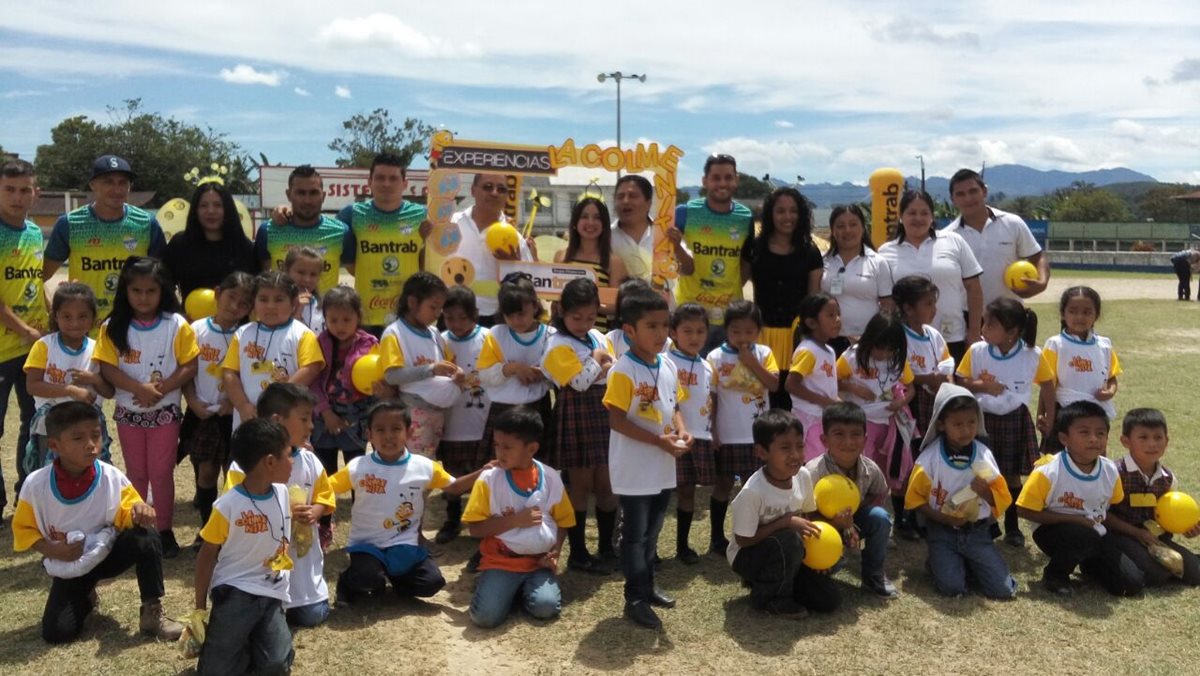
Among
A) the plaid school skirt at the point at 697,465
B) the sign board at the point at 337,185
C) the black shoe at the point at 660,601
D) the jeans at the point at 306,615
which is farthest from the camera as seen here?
the sign board at the point at 337,185

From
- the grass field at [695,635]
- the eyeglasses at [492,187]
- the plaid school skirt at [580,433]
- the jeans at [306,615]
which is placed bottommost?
the grass field at [695,635]

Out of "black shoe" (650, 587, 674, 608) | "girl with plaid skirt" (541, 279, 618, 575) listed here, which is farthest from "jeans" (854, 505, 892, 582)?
"girl with plaid skirt" (541, 279, 618, 575)

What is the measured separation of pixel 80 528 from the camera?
4.37 meters

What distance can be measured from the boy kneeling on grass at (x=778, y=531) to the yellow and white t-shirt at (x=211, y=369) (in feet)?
9.72

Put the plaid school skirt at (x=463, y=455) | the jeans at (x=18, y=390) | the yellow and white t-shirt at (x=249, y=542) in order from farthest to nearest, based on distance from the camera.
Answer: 1. the jeans at (x=18, y=390)
2. the plaid school skirt at (x=463, y=455)
3. the yellow and white t-shirt at (x=249, y=542)

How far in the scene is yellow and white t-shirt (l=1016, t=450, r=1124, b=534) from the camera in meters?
5.13

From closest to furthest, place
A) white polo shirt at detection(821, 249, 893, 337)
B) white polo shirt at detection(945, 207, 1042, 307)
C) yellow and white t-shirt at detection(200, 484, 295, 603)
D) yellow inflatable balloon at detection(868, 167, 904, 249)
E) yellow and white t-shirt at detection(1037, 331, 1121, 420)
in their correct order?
1. yellow and white t-shirt at detection(200, 484, 295, 603)
2. yellow and white t-shirt at detection(1037, 331, 1121, 420)
3. white polo shirt at detection(821, 249, 893, 337)
4. white polo shirt at detection(945, 207, 1042, 307)
5. yellow inflatable balloon at detection(868, 167, 904, 249)

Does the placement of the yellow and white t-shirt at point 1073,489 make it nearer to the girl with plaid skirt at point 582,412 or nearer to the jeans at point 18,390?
the girl with plaid skirt at point 582,412

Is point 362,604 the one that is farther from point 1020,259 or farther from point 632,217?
point 1020,259

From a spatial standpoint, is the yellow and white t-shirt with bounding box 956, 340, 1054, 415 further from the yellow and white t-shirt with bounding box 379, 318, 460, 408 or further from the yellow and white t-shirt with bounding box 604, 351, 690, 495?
the yellow and white t-shirt with bounding box 379, 318, 460, 408

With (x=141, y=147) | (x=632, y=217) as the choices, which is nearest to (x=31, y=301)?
(x=632, y=217)

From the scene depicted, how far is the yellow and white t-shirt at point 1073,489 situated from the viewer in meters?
5.13

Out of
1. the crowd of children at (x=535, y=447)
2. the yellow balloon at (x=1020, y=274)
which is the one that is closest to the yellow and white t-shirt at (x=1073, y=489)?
the crowd of children at (x=535, y=447)

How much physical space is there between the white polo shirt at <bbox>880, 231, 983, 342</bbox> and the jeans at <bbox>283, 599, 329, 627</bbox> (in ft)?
13.3
